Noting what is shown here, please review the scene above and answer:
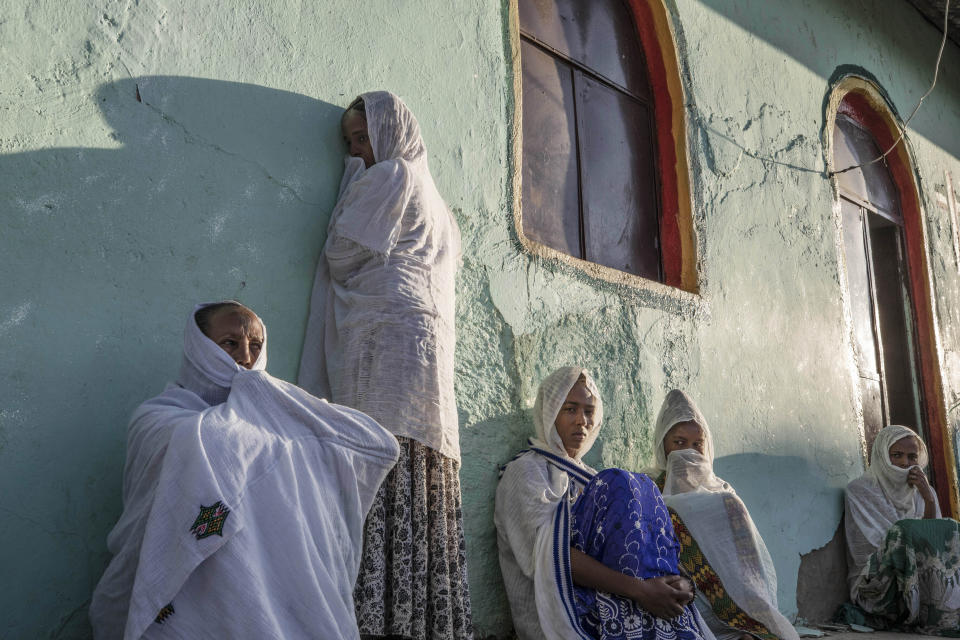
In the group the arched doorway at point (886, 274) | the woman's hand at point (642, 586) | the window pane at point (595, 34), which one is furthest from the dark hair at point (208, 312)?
the arched doorway at point (886, 274)

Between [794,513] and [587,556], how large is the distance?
98.1 inches

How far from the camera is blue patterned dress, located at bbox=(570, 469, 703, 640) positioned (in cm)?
283

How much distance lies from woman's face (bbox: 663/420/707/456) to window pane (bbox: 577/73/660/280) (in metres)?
0.92

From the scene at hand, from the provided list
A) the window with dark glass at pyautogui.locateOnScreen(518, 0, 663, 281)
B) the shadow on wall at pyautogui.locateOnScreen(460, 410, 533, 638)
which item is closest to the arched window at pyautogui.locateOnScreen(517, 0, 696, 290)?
the window with dark glass at pyautogui.locateOnScreen(518, 0, 663, 281)

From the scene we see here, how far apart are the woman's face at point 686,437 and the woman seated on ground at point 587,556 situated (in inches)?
28.4

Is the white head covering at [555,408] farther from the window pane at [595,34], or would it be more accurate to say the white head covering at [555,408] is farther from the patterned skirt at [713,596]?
the window pane at [595,34]

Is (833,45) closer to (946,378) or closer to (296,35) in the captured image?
(946,378)

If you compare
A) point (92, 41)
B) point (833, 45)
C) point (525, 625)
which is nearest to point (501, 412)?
point (525, 625)

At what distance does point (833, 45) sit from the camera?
6438 mm

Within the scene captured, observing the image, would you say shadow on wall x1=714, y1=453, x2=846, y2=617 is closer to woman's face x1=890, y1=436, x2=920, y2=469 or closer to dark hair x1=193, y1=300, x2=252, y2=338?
woman's face x1=890, y1=436, x2=920, y2=469

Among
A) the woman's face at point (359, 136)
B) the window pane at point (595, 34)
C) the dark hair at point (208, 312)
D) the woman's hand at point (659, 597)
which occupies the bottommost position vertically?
the woman's hand at point (659, 597)

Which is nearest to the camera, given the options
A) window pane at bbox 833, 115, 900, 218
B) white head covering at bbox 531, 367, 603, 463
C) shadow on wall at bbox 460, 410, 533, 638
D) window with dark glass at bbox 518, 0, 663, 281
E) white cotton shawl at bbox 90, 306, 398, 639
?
white cotton shawl at bbox 90, 306, 398, 639

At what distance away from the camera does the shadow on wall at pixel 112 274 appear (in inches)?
89.1

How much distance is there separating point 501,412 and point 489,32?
5.18 ft
